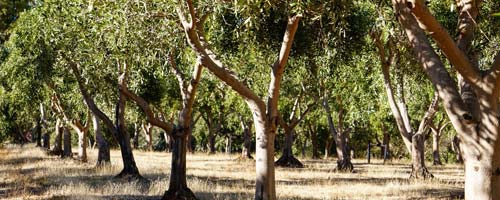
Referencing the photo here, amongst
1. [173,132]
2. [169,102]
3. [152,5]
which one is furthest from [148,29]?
[169,102]

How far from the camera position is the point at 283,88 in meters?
27.3

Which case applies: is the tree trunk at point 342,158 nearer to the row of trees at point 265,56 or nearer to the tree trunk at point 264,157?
the row of trees at point 265,56

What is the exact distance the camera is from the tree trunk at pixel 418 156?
19.3 metres

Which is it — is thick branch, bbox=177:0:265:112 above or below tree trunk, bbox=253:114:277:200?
above

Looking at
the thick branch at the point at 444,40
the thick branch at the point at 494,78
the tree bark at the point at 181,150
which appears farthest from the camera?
the tree bark at the point at 181,150

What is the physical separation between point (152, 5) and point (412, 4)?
247 inches

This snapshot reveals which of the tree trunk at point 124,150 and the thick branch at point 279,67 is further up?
the thick branch at point 279,67

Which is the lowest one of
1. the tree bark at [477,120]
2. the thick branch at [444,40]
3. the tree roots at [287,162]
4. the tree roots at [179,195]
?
the tree roots at [287,162]

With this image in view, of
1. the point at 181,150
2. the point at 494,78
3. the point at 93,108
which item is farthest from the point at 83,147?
the point at 494,78

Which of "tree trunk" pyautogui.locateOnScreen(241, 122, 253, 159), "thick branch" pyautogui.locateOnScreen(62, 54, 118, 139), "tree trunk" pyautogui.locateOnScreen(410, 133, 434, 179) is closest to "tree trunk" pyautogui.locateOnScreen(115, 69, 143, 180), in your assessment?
"thick branch" pyautogui.locateOnScreen(62, 54, 118, 139)

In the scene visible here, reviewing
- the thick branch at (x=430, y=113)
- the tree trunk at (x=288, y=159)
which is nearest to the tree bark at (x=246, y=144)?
the tree trunk at (x=288, y=159)

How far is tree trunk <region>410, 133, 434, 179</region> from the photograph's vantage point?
1930 cm

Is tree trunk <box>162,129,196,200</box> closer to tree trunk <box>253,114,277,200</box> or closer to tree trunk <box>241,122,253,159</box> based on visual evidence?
tree trunk <box>253,114,277,200</box>

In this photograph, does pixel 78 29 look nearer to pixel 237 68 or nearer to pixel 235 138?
pixel 237 68
